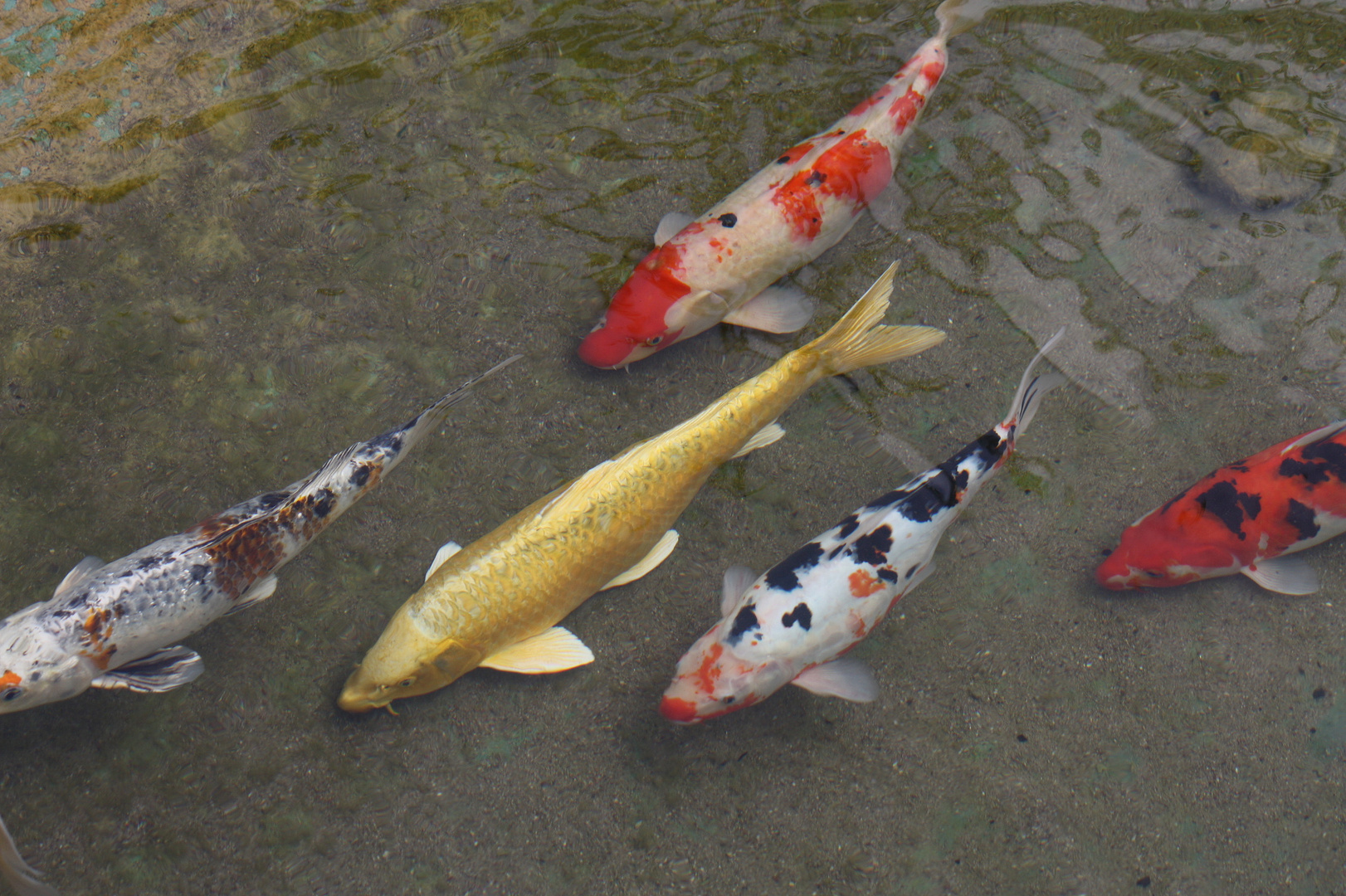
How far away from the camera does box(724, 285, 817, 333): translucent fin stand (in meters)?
4.27

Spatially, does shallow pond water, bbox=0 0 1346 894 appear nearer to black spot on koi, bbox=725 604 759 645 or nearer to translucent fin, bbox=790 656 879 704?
translucent fin, bbox=790 656 879 704

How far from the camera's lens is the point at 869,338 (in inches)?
150

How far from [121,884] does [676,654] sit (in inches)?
96.0

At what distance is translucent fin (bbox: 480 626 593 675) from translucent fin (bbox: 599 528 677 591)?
0.28 m

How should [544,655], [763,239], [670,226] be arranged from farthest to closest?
[670,226], [763,239], [544,655]

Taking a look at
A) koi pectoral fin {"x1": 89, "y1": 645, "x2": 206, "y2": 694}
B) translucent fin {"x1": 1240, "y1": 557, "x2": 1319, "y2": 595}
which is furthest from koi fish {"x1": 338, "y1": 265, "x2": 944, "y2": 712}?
translucent fin {"x1": 1240, "y1": 557, "x2": 1319, "y2": 595}

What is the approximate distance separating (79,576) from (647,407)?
264cm

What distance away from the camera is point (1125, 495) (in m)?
4.05

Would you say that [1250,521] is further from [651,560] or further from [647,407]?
[647,407]

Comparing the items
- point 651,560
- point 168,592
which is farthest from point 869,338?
point 168,592

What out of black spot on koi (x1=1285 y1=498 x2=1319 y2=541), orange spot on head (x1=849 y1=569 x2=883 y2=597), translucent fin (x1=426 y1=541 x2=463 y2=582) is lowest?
black spot on koi (x1=1285 y1=498 x2=1319 y2=541)

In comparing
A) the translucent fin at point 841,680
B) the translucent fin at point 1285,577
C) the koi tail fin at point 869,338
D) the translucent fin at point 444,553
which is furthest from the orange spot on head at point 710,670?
the translucent fin at point 1285,577

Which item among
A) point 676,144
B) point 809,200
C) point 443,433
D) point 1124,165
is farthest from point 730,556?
point 1124,165

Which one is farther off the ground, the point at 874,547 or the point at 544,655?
the point at 874,547
